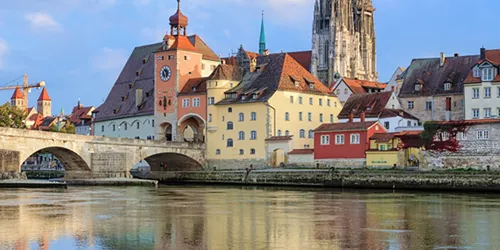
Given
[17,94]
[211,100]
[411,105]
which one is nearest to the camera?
[411,105]

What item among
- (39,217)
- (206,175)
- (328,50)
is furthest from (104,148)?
(328,50)

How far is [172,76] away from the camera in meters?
84.1

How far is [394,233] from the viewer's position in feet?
91.9

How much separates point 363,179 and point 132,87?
42.8 m

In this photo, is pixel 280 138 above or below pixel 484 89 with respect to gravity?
below

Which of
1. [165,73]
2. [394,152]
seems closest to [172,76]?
[165,73]

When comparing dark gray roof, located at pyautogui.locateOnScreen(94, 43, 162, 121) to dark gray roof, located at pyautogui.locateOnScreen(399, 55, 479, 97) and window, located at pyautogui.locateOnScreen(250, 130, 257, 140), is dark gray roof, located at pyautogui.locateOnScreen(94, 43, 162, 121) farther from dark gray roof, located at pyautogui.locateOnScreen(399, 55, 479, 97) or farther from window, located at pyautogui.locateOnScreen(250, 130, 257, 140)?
dark gray roof, located at pyautogui.locateOnScreen(399, 55, 479, 97)

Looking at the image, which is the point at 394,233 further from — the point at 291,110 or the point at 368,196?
the point at 291,110

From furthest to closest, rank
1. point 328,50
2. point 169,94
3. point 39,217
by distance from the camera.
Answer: point 328,50
point 169,94
point 39,217

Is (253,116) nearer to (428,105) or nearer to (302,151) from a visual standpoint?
(302,151)

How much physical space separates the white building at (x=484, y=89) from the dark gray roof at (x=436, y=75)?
2.79 metres

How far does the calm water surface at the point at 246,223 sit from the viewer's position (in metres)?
25.1

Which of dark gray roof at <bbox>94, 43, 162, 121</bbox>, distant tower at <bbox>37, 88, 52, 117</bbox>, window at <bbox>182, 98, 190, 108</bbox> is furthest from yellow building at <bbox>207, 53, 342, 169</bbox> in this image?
distant tower at <bbox>37, 88, 52, 117</bbox>

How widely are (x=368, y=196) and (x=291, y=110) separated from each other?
29.1 metres
